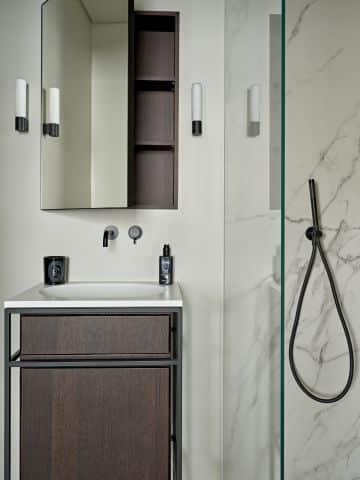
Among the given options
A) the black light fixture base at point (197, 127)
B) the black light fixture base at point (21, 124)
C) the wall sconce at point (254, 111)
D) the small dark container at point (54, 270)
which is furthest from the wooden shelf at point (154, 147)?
the wall sconce at point (254, 111)

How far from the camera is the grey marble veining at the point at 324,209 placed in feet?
6.40

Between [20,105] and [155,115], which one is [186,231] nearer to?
[155,115]

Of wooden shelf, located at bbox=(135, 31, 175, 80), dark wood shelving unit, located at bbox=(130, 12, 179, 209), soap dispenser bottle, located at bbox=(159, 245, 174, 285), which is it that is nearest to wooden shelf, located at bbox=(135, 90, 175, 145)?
dark wood shelving unit, located at bbox=(130, 12, 179, 209)

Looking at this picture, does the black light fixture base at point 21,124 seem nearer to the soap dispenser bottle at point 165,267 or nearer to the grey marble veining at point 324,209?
the soap dispenser bottle at point 165,267

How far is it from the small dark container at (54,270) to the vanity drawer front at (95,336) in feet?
1.55

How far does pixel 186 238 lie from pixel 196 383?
A: 0.67 metres

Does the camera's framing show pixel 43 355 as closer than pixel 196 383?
Yes

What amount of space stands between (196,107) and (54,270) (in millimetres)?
958

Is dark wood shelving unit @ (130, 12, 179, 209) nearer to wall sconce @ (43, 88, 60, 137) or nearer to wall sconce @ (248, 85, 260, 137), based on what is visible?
wall sconce @ (43, 88, 60, 137)

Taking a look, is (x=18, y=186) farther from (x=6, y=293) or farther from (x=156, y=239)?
(x=156, y=239)

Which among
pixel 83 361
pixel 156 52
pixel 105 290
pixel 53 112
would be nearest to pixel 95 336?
pixel 83 361

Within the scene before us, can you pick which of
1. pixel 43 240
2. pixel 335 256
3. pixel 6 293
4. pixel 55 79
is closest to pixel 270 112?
pixel 335 256

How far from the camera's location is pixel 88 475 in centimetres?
178

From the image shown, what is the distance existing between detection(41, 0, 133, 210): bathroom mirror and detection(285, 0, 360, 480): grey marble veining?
0.70 metres
